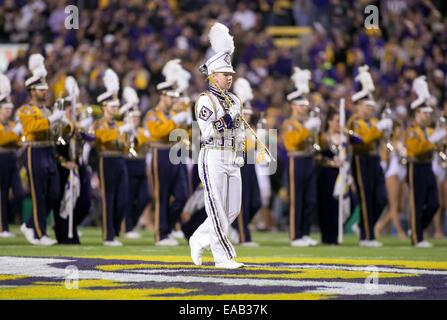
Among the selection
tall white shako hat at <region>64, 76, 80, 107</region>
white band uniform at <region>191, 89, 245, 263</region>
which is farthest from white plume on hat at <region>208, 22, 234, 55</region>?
tall white shako hat at <region>64, 76, 80, 107</region>

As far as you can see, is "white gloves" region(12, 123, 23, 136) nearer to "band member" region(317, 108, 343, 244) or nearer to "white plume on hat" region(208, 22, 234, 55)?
"band member" region(317, 108, 343, 244)

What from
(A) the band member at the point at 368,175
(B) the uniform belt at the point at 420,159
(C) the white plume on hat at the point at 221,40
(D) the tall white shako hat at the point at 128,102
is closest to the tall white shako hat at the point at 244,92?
(A) the band member at the point at 368,175

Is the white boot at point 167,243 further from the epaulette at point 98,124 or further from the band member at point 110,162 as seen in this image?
the epaulette at point 98,124

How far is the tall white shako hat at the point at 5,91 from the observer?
1605 centimetres

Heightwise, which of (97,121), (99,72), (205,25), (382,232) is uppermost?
(205,25)

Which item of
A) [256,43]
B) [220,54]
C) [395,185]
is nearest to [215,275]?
[220,54]

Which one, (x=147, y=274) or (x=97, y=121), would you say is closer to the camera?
(x=147, y=274)

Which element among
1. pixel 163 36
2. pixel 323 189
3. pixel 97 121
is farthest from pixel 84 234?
pixel 163 36

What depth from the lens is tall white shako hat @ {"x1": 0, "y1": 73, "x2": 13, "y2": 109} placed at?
52.6 feet

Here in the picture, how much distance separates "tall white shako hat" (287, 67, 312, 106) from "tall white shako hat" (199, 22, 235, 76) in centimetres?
559

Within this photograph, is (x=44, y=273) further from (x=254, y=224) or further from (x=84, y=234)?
(x=254, y=224)

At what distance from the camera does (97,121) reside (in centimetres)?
1534

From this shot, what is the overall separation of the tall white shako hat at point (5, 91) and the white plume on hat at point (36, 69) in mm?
1207
